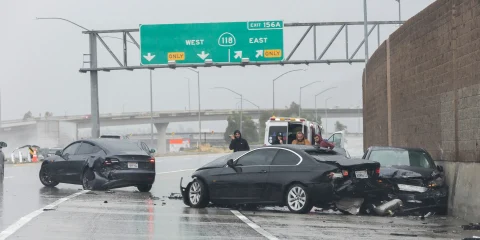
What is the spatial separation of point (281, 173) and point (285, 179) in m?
0.20

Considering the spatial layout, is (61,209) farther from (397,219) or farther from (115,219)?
(397,219)

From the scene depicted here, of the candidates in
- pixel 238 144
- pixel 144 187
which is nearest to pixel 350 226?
pixel 144 187

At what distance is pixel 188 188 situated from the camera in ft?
57.7

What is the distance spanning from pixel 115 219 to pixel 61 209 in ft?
7.64

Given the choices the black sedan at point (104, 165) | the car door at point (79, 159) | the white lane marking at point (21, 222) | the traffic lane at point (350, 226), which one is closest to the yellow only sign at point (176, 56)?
the black sedan at point (104, 165)

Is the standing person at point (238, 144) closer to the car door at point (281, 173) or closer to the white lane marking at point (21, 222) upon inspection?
the white lane marking at point (21, 222)

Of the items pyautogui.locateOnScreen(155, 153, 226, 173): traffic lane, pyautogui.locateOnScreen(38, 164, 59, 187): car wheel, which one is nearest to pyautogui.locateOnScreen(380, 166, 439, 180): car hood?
pyautogui.locateOnScreen(38, 164, 59, 187): car wheel

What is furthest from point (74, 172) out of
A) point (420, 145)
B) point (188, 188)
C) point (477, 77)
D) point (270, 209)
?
point (477, 77)

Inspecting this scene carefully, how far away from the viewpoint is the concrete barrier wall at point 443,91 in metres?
15.6

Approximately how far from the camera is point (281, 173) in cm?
1622

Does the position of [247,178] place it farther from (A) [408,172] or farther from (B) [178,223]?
(A) [408,172]

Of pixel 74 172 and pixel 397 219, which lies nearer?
pixel 397 219

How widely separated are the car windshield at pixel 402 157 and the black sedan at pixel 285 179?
1.69 m

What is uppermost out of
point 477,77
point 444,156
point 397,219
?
point 477,77
